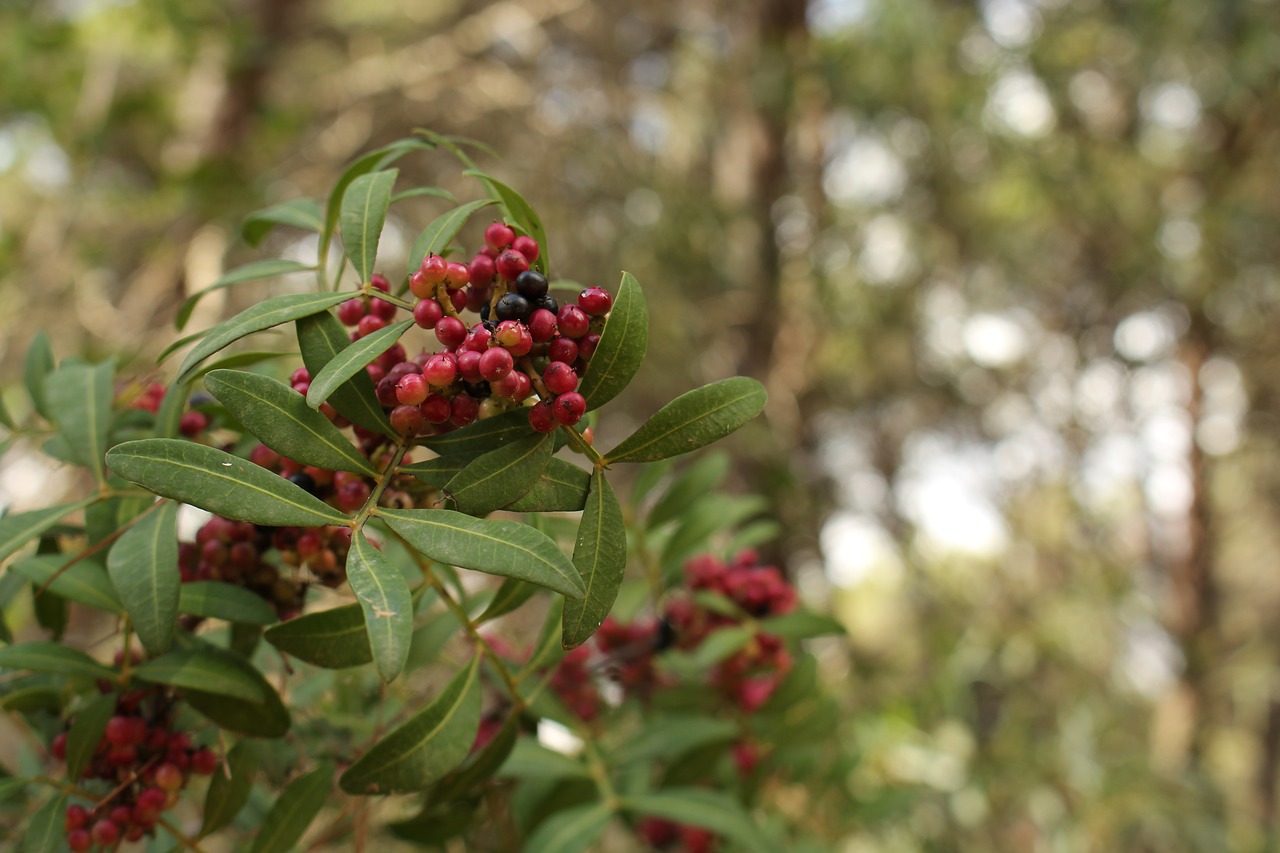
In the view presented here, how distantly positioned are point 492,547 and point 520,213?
0.22 m

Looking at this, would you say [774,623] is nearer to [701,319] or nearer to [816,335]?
[701,319]

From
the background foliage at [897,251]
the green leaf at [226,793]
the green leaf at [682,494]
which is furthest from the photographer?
the background foliage at [897,251]

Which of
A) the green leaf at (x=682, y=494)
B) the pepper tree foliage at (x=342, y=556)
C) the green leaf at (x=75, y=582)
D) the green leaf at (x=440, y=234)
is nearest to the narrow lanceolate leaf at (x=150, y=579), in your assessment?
the pepper tree foliage at (x=342, y=556)

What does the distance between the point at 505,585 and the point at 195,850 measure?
0.94 feet

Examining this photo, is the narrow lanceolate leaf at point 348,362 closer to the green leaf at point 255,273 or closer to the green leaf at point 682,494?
the green leaf at point 255,273

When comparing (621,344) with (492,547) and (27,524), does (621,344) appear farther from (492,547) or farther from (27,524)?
(27,524)

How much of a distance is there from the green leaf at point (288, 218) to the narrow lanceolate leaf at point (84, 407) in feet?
0.49

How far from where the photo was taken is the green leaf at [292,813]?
589 millimetres

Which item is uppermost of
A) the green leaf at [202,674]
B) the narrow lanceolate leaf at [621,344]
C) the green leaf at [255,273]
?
the green leaf at [255,273]

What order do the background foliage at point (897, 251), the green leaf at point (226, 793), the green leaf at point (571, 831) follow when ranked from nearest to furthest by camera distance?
the green leaf at point (226, 793), the green leaf at point (571, 831), the background foliage at point (897, 251)

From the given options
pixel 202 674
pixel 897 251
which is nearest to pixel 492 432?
pixel 202 674

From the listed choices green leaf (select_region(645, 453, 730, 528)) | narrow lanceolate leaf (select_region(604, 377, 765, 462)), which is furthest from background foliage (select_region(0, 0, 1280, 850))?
narrow lanceolate leaf (select_region(604, 377, 765, 462))

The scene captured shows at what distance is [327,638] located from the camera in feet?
1.72

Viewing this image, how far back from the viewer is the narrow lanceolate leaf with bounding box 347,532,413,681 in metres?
0.39
